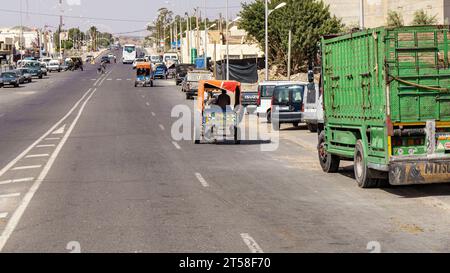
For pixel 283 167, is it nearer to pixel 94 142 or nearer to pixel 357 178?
pixel 357 178

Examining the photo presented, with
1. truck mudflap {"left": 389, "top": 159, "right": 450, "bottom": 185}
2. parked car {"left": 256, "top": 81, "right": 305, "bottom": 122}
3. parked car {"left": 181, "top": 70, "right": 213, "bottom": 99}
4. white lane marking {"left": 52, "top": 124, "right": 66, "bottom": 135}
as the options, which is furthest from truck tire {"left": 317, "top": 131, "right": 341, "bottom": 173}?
parked car {"left": 181, "top": 70, "right": 213, "bottom": 99}

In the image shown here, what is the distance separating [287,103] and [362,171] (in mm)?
16923

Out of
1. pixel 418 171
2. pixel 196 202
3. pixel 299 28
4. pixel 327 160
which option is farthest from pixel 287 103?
pixel 299 28

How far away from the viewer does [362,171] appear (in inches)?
660

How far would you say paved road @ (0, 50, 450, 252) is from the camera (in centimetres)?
1134

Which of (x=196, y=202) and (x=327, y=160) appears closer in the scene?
(x=196, y=202)

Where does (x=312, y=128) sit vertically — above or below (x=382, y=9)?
below

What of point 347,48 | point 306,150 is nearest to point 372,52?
point 347,48

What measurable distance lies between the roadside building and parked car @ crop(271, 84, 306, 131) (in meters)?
48.3

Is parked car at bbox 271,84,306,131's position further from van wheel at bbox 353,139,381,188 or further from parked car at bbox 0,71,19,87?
parked car at bbox 0,71,19,87

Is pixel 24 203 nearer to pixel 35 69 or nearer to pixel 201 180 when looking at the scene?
pixel 201 180

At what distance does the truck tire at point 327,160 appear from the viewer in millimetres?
19719

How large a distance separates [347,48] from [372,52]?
1860mm

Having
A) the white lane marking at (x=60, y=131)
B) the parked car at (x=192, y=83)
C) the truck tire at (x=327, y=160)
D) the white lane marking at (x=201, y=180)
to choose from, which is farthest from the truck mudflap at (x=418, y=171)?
the parked car at (x=192, y=83)
